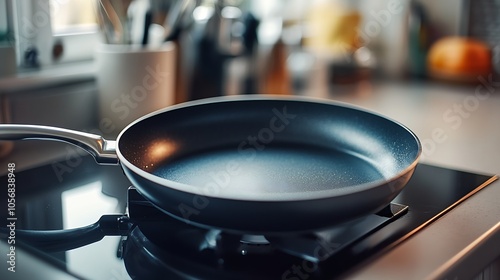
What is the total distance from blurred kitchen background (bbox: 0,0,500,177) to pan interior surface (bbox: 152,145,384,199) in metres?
0.25

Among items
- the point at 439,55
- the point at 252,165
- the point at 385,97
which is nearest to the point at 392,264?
the point at 252,165

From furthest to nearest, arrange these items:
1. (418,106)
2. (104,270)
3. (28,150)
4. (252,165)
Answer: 1. (418,106)
2. (28,150)
3. (252,165)
4. (104,270)

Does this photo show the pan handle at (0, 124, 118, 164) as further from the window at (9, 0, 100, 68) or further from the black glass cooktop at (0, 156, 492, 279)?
the window at (9, 0, 100, 68)

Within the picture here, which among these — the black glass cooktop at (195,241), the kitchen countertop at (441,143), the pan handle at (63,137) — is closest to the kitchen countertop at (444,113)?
the kitchen countertop at (441,143)

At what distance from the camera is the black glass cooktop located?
0.54 meters

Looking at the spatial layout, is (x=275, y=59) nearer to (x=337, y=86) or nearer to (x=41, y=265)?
(x=337, y=86)

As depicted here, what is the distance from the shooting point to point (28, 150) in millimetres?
941

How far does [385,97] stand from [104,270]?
92 centimetres

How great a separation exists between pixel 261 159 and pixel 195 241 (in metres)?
0.22

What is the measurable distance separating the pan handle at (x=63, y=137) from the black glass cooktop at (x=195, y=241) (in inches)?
2.0

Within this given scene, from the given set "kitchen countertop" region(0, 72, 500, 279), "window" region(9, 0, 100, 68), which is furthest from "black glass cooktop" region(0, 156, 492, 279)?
"window" region(9, 0, 100, 68)

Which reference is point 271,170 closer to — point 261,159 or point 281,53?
point 261,159

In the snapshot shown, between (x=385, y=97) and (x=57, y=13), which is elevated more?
(x=57, y=13)

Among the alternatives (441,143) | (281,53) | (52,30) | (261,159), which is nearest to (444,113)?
(441,143)
